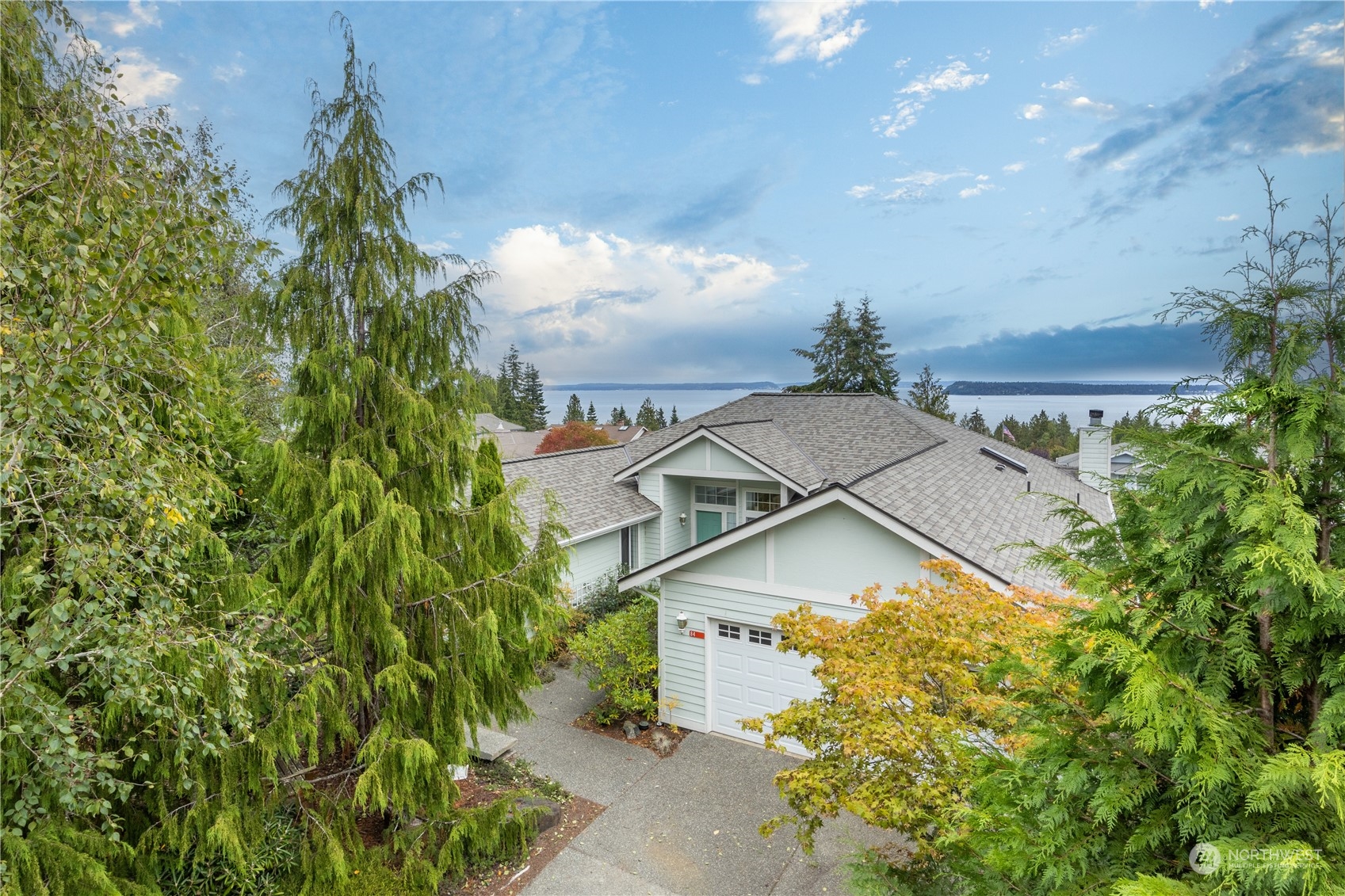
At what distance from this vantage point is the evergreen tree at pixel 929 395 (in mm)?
46031

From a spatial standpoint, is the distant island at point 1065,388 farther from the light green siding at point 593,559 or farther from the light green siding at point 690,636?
the light green siding at point 593,559

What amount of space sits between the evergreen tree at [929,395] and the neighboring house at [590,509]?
35.1 metres

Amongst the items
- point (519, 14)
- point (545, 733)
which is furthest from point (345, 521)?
point (519, 14)

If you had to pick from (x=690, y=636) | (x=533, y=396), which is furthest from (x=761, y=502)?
(x=533, y=396)

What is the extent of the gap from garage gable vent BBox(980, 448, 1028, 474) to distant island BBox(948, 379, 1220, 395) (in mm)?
2832

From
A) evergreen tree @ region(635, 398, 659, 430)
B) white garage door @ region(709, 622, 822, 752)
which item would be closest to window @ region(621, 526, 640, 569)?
white garage door @ region(709, 622, 822, 752)

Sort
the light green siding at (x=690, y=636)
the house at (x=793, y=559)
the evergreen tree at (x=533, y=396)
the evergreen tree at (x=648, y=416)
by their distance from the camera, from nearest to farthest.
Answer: the house at (x=793, y=559) < the light green siding at (x=690, y=636) < the evergreen tree at (x=533, y=396) < the evergreen tree at (x=648, y=416)

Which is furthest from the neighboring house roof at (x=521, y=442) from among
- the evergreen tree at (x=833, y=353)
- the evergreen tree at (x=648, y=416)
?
the evergreen tree at (x=648, y=416)

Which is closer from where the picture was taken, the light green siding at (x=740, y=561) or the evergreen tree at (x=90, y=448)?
the evergreen tree at (x=90, y=448)

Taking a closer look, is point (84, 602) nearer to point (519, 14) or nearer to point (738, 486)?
point (519, 14)

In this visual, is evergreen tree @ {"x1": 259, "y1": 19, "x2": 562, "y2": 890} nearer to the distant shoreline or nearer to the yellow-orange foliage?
the yellow-orange foliage

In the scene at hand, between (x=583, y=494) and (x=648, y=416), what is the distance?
5820cm

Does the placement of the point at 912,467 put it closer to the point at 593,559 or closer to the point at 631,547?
the point at 631,547

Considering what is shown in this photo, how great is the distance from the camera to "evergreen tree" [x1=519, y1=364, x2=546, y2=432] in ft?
235
